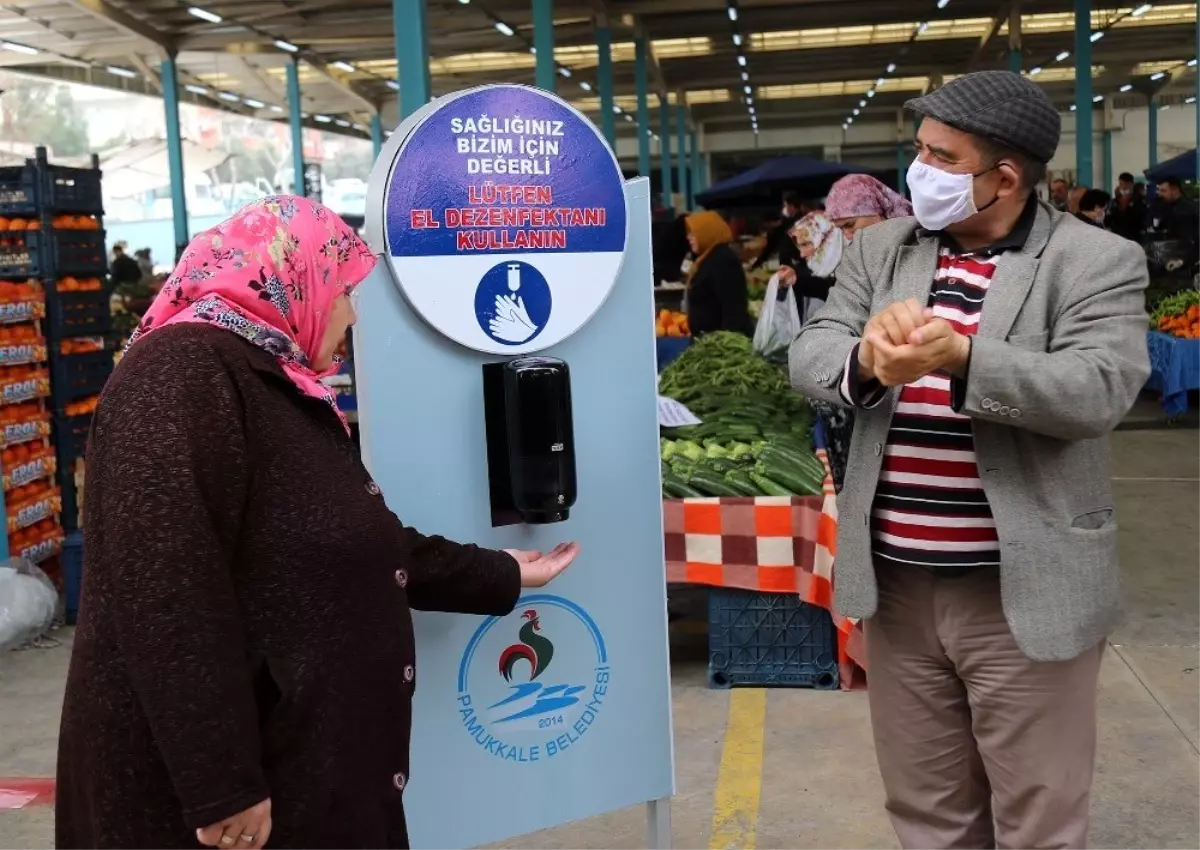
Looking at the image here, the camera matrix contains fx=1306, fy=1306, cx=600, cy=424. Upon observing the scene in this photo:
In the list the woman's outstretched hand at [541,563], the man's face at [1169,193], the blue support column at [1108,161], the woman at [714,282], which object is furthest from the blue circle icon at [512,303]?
the blue support column at [1108,161]

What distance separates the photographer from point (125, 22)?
19.4 m

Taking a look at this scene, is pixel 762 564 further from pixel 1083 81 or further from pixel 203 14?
pixel 203 14

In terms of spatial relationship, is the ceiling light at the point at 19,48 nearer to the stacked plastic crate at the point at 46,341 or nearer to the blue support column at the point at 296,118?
the blue support column at the point at 296,118

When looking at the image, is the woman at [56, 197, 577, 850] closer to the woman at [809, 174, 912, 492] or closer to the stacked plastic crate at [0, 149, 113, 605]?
the woman at [809, 174, 912, 492]

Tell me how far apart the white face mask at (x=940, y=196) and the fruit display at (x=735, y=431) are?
101 inches

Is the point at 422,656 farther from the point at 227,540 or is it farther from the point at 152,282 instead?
the point at 152,282

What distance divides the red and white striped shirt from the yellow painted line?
154 centimetres

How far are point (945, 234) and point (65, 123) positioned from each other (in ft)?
153

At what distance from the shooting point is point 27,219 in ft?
21.3

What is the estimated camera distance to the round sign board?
8.07 ft

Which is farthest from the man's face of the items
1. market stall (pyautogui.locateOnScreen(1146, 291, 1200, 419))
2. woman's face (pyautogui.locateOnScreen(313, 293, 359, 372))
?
woman's face (pyautogui.locateOnScreen(313, 293, 359, 372))

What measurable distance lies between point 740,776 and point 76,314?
450cm

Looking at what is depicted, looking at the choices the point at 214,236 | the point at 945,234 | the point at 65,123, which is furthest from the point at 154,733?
the point at 65,123

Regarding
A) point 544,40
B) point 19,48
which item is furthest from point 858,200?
point 19,48
